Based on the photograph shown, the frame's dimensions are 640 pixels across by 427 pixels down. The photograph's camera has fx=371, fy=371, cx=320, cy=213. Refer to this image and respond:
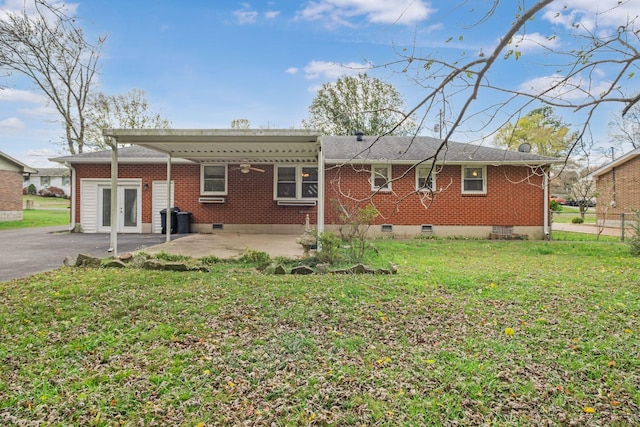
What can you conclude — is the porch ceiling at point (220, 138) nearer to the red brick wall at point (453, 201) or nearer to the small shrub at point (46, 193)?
the red brick wall at point (453, 201)

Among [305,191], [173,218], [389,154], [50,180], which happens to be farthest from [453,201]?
[50,180]

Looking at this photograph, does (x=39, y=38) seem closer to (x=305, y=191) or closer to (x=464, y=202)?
(x=305, y=191)

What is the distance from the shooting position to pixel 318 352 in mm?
3449

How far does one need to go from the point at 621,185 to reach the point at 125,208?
990 inches

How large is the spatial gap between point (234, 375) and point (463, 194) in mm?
12275

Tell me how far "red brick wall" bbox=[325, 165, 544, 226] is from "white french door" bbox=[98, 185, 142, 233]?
24.8 ft

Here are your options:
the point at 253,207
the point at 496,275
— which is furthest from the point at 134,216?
the point at 496,275

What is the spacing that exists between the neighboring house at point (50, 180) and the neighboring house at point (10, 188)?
3023 centimetres

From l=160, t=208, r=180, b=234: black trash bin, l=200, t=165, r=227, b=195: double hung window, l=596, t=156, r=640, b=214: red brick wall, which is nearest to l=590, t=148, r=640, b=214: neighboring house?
l=596, t=156, r=640, b=214: red brick wall

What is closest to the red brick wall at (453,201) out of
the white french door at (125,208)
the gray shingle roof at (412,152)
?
the gray shingle roof at (412,152)

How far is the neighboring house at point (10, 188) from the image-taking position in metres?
20.0

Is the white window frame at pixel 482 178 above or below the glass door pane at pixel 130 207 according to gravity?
above

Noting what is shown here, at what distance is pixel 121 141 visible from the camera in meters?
8.62

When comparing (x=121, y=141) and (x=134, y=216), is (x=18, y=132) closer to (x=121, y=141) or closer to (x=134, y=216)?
(x=134, y=216)
